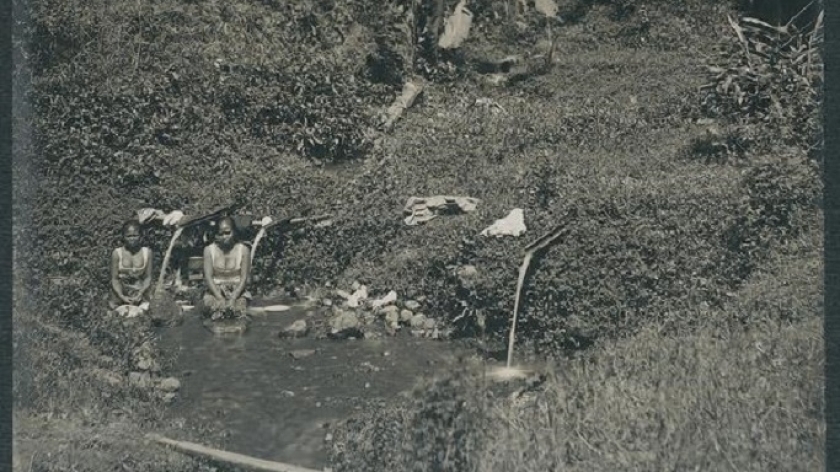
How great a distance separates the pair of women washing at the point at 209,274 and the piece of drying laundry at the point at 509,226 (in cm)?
216

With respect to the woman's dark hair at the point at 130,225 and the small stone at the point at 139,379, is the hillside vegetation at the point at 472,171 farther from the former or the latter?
the woman's dark hair at the point at 130,225

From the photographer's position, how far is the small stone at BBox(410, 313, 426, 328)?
351 inches

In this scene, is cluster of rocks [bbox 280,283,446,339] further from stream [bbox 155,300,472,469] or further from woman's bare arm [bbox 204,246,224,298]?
woman's bare arm [bbox 204,246,224,298]

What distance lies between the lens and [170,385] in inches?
313

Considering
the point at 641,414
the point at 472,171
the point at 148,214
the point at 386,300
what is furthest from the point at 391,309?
the point at 641,414

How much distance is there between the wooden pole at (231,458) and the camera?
6949 millimetres

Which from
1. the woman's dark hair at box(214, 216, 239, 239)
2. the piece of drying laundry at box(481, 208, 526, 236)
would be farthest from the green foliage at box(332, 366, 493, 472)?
the woman's dark hair at box(214, 216, 239, 239)

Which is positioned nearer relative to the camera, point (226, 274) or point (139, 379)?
point (139, 379)

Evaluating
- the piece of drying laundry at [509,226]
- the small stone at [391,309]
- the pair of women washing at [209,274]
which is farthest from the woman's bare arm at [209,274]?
the piece of drying laundry at [509,226]

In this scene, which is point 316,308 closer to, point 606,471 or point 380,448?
point 380,448

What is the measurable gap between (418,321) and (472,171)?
66.5 inches

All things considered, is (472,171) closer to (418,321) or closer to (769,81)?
(418,321)

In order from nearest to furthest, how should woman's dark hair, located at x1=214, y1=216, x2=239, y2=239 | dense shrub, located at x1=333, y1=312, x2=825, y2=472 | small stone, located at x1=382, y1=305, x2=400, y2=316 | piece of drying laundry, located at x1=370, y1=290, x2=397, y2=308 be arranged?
1. dense shrub, located at x1=333, y1=312, x2=825, y2=472
2. small stone, located at x1=382, y1=305, x2=400, y2=316
3. piece of drying laundry, located at x1=370, y1=290, x2=397, y2=308
4. woman's dark hair, located at x1=214, y1=216, x2=239, y2=239

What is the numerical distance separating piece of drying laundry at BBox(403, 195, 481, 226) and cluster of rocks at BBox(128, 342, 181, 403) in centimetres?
Result: 271
